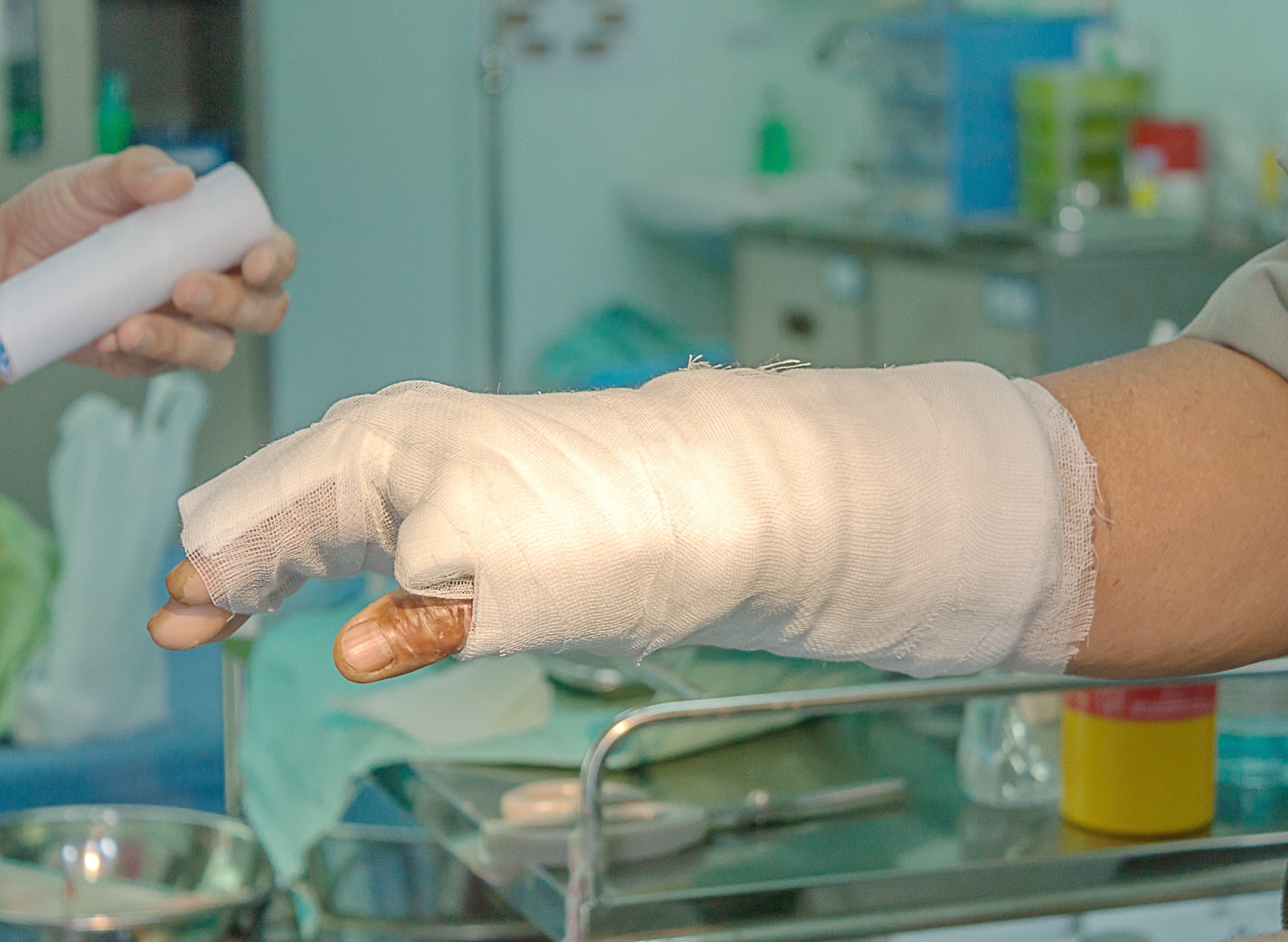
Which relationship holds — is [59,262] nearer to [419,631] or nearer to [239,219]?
[239,219]

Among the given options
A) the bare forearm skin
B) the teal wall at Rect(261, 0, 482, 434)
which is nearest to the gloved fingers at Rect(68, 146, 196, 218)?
the bare forearm skin

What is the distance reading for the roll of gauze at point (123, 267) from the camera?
2.76 feet

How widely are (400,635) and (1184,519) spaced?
12.2 inches

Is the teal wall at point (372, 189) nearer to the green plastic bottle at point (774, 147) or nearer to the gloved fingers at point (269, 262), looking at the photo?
the green plastic bottle at point (774, 147)

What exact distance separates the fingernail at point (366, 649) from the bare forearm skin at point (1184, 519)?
27 centimetres

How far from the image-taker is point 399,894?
97cm

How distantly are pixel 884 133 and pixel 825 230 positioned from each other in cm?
27

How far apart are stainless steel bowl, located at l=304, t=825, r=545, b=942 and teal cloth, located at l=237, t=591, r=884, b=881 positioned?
0.03 m

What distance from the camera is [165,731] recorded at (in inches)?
63.3

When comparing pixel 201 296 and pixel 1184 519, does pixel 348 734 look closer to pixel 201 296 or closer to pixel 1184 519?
pixel 201 296

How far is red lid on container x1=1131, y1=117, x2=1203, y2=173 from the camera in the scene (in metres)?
2.59

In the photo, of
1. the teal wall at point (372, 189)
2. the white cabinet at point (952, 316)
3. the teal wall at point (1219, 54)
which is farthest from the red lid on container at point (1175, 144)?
the teal wall at point (372, 189)

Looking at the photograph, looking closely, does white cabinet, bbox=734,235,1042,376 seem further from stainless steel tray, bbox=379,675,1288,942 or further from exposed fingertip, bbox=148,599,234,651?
exposed fingertip, bbox=148,599,234,651

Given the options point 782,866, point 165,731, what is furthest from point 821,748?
point 165,731
